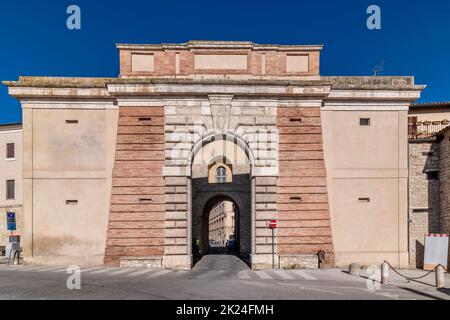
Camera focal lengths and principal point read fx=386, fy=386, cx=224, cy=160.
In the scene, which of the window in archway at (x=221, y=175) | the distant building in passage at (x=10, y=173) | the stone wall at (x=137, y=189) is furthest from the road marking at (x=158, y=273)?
the window in archway at (x=221, y=175)

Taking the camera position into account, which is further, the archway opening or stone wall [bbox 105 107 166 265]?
the archway opening

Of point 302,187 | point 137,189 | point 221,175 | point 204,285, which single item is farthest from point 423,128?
point 221,175

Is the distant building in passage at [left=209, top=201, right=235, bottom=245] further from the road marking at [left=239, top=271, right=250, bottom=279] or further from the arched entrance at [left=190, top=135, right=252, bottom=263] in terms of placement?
the road marking at [left=239, top=271, right=250, bottom=279]

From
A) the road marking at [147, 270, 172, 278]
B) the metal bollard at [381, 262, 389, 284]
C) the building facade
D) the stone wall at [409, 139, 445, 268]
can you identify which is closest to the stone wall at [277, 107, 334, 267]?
the building facade

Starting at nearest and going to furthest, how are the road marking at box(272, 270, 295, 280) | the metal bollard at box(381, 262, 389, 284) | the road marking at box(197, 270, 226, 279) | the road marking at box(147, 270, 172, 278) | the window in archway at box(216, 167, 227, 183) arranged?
the metal bollard at box(381, 262, 389, 284)
the road marking at box(272, 270, 295, 280)
the road marking at box(147, 270, 172, 278)
the road marking at box(197, 270, 226, 279)
the window in archway at box(216, 167, 227, 183)

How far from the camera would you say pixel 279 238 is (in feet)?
57.7

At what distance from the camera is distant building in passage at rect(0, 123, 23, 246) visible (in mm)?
25531

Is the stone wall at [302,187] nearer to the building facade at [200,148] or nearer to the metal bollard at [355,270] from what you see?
the building facade at [200,148]

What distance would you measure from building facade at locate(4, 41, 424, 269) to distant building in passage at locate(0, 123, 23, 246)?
8.94 m

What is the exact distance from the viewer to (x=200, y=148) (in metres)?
18.2

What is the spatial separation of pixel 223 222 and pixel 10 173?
43141mm

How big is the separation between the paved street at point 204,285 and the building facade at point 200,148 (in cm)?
162

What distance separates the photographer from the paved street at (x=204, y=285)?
10500mm

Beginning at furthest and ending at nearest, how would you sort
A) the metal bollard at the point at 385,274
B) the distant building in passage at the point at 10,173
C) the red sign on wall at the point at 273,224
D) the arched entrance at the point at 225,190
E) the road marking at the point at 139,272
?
the arched entrance at the point at 225,190 → the distant building in passage at the point at 10,173 → the red sign on wall at the point at 273,224 → the road marking at the point at 139,272 → the metal bollard at the point at 385,274
